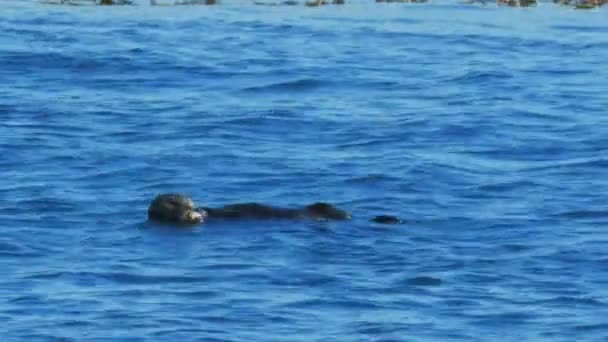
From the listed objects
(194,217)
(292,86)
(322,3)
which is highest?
(322,3)

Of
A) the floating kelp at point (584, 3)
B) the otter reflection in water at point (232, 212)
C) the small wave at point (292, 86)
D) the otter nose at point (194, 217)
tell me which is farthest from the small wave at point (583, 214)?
the floating kelp at point (584, 3)

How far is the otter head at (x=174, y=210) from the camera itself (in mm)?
17734

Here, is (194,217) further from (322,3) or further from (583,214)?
(322,3)

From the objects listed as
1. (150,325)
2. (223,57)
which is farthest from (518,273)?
(223,57)

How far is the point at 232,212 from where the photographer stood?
58.9ft

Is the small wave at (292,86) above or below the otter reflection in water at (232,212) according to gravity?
below

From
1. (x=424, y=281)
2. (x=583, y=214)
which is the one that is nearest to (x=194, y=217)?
(x=424, y=281)

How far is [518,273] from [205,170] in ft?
20.1

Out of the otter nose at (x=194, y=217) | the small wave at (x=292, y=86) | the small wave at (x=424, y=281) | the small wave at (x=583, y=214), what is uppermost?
the small wave at (x=424, y=281)

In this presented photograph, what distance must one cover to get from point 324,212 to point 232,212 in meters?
0.87

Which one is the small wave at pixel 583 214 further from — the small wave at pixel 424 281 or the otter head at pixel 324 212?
the small wave at pixel 424 281

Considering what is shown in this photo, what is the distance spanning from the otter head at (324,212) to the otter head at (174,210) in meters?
1.03

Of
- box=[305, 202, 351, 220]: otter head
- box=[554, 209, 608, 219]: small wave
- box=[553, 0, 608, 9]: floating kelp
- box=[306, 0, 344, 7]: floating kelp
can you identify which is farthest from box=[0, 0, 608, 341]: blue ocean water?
box=[553, 0, 608, 9]: floating kelp

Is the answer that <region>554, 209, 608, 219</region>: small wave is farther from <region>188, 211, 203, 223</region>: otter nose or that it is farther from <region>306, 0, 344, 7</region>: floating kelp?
<region>306, 0, 344, 7</region>: floating kelp
